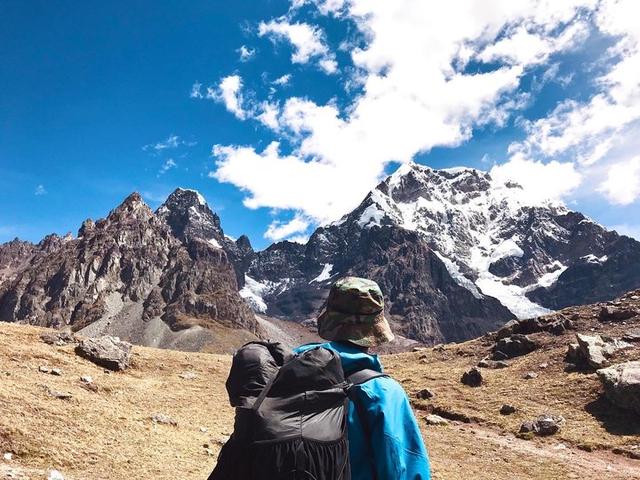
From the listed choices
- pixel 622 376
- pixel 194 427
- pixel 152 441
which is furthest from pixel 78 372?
pixel 622 376

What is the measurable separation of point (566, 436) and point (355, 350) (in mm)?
18716

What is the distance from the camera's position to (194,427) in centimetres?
1812

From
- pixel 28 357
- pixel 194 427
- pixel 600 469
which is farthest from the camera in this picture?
pixel 28 357

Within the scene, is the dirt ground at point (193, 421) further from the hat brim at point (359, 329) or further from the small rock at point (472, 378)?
the hat brim at point (359, 329)

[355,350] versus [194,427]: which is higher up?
[355,350]

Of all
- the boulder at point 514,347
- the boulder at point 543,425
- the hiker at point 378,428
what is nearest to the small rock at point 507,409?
the boulder at point 543,425

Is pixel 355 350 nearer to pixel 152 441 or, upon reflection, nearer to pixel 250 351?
pixel 250 351

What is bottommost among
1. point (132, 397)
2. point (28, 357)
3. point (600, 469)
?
point (600, 469)

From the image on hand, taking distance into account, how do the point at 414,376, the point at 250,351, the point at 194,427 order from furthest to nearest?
the point at 414,376 → the point at 194,427 → the point at 250,351

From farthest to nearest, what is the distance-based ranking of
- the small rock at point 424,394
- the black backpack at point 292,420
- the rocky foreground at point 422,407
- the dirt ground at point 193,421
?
the small rock at point 424,394 → the rocky foreground at point 422,407 → the dirt ground at point 193,421 → the black backpack at point 292,420

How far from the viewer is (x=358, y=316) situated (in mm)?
4879

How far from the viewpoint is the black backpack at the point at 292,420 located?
3.90m

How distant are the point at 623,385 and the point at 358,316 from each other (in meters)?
21.2

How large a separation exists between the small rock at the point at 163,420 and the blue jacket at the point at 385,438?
582 inches
